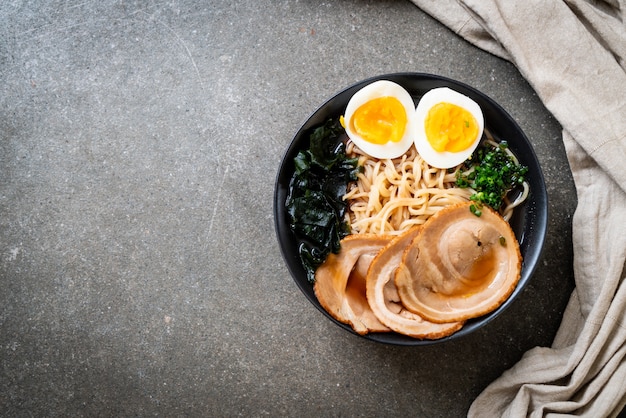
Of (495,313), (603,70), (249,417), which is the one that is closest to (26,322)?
(249,417)

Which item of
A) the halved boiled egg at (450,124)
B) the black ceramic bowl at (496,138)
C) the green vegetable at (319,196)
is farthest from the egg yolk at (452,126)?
the green vegetable at (319,196)

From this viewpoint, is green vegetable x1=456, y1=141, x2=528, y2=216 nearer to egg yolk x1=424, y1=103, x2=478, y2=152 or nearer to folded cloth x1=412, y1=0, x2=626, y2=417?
egg yolk x1=424, y1=103, x2=478, y2=152

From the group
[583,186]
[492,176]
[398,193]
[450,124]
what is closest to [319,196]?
[398,193]

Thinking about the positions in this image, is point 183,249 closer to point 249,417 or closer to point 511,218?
point 249,417

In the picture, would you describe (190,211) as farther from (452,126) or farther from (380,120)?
(452,126)

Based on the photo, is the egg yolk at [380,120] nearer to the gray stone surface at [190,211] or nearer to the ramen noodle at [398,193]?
the ramen noodle at [398,193]

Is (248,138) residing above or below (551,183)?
below

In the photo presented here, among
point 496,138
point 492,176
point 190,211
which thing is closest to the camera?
point 492,176
